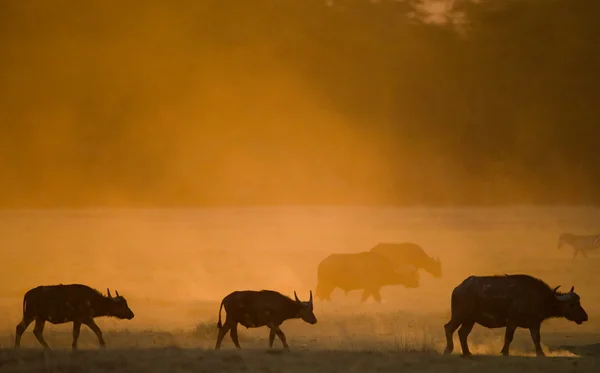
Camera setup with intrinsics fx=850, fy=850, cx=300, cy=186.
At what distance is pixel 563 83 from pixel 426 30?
4.27 m

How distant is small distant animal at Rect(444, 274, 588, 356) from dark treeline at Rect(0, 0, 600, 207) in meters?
12.3

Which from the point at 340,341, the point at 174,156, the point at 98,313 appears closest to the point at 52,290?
the point at 98,313

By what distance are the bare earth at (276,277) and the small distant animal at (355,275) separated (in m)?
0.36

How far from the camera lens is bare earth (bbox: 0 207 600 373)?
10.6 metres

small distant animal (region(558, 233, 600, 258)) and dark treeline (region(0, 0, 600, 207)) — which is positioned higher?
dark treeline (region(0, 0, 600, 207))

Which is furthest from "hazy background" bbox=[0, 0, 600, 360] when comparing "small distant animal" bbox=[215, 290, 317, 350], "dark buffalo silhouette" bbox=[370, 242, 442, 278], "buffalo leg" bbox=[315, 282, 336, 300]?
"small distant animal" bbox=[215, 290, 317, 350]

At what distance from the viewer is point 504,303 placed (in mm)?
10992

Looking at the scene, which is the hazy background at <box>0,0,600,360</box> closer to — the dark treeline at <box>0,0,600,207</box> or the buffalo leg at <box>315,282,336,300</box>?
the dark treeline at <box>0,0,600,207</box>

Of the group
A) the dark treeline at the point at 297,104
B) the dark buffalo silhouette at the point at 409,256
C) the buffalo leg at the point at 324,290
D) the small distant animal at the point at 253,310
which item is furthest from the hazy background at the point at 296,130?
the small distant animal at the point at 253,310

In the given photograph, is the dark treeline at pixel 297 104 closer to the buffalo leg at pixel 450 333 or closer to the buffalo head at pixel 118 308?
the buffalo head at pixel 118 308

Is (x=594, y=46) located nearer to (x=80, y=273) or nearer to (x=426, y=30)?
(x=426, y=30)

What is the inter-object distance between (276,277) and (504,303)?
913cm

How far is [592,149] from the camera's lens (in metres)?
24.8

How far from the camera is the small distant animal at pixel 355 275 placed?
17.8m
